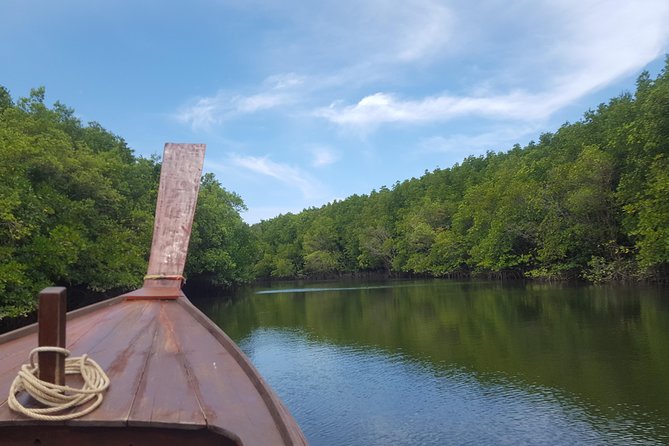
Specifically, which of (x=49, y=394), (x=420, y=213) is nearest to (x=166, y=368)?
(x=49, y=394)

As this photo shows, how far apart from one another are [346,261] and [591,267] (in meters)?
48.0

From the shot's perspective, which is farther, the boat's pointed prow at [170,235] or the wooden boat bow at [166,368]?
Answer: the boat's pointed prow at [170,235]

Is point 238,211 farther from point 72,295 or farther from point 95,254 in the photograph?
point 95,254

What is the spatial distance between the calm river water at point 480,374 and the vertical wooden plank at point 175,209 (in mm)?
5232

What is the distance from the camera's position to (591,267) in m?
35.0

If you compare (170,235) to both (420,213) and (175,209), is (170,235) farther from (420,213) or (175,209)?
(420,213)

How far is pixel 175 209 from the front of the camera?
378 cm

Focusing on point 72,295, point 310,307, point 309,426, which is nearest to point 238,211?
point 310,307

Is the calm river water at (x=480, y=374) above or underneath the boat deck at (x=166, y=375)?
underneath

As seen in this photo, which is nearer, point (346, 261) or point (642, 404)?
point (642, 404)

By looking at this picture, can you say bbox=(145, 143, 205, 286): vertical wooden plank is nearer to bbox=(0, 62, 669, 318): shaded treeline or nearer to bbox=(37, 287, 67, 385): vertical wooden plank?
bbox=(37, 287, 67, 385): vertical wooden plank

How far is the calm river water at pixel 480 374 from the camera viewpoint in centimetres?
788

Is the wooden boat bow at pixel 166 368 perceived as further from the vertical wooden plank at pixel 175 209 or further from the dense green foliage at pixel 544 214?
the dense green foliage at pixel 544 214

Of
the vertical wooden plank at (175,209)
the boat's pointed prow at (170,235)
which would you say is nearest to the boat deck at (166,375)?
the boat's pointed prow at (170,235)
